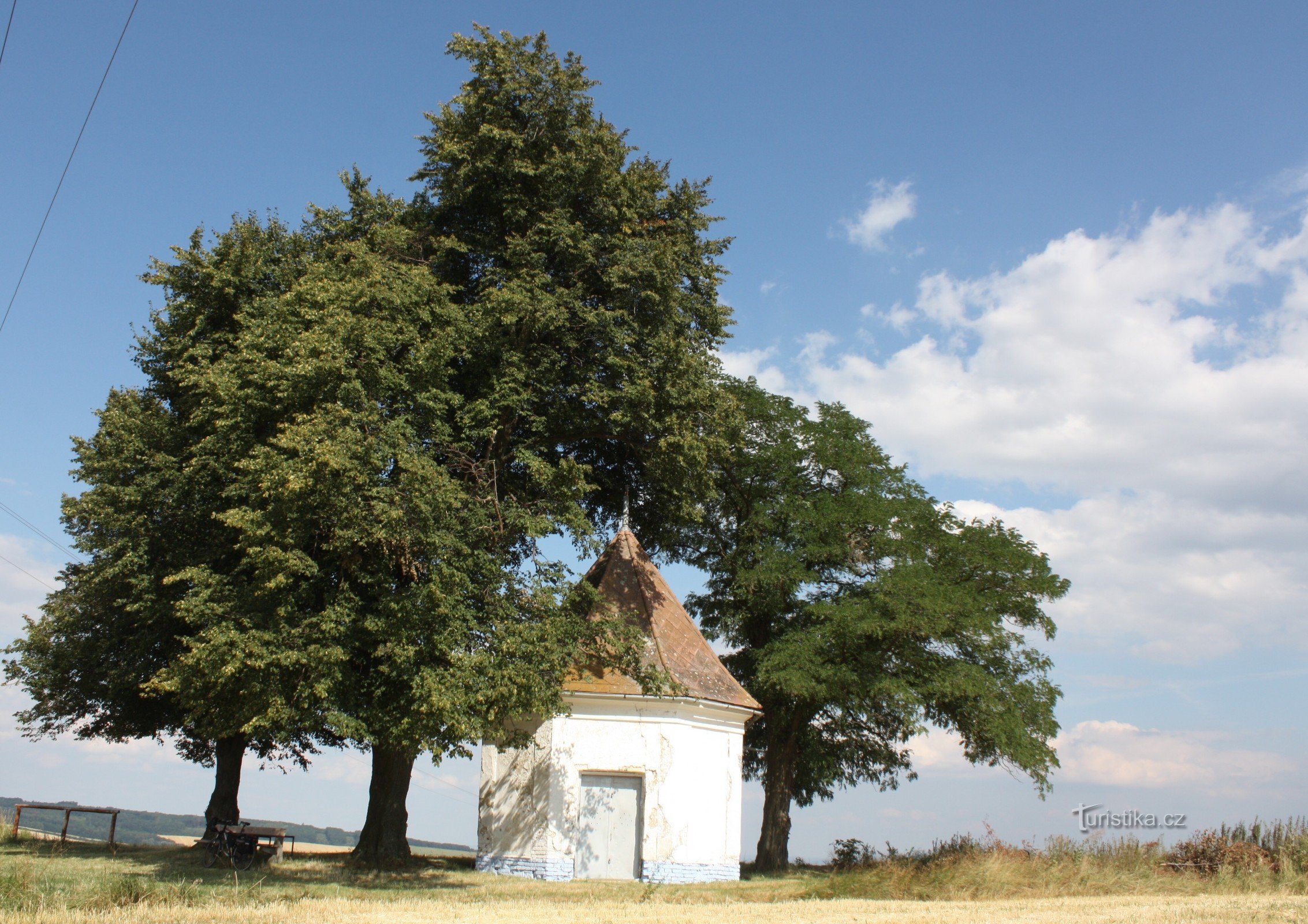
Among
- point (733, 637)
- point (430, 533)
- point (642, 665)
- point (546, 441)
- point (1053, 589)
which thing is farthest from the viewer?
point (733, 637)

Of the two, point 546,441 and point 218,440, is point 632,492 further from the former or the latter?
point 218,440

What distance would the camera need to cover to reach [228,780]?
2631 centimetres

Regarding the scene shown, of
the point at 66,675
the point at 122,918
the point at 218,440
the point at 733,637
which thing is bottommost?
the point at 122,918

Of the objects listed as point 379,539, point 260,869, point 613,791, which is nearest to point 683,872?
point 613,791

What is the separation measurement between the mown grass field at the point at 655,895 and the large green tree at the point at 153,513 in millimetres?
4084

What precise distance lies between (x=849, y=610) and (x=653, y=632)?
5.39 m

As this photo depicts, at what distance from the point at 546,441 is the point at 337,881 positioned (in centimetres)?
1069

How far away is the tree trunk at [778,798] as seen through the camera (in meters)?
26.4

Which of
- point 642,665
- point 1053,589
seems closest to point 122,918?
point 642,665

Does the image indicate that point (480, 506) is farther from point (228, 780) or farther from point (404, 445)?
point (228, 780)

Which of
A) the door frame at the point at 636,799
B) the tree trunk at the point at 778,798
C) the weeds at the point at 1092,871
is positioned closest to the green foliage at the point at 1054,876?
the weeds at the point at 1092,871

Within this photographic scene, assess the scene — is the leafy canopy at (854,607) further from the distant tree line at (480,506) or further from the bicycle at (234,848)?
the bicycle at (234,848)

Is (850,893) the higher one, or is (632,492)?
(632,492)

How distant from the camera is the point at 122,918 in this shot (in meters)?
10.1
